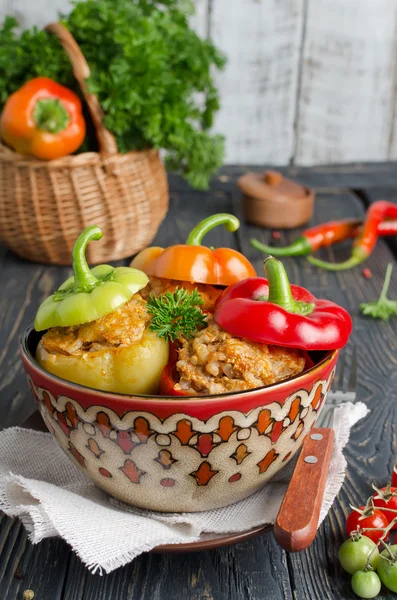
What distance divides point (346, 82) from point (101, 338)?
2.51m

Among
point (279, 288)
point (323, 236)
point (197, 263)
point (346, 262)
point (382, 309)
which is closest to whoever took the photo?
point (279, 288)

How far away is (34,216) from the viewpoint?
7.19ft

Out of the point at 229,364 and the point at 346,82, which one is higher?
the point at 229,364

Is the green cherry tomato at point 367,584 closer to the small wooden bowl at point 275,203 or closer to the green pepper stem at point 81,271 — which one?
the green pepper stem at point 81,271

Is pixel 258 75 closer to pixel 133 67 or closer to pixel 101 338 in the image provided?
pixel 133 67

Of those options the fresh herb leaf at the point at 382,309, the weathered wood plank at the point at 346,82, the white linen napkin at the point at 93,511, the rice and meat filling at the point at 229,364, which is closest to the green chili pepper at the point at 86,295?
the rice and meat filling at the point at 229,364

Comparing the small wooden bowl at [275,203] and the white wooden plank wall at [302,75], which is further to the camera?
the white wooden plank wall at [302,75]

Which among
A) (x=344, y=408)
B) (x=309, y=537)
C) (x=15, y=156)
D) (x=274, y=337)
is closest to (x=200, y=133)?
(x=15, y=156)

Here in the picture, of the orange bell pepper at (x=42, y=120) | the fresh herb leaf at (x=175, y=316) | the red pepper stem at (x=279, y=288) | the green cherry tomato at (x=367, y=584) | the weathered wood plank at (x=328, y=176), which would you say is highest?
the red pepper stem at (x=279, y=288)

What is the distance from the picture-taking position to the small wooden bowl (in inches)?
103

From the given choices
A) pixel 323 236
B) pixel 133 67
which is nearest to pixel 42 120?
pixel 133 67

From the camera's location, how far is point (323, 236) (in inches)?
97.4

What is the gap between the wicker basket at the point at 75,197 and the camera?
2143 mm

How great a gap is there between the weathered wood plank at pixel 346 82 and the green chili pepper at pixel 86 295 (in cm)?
233
